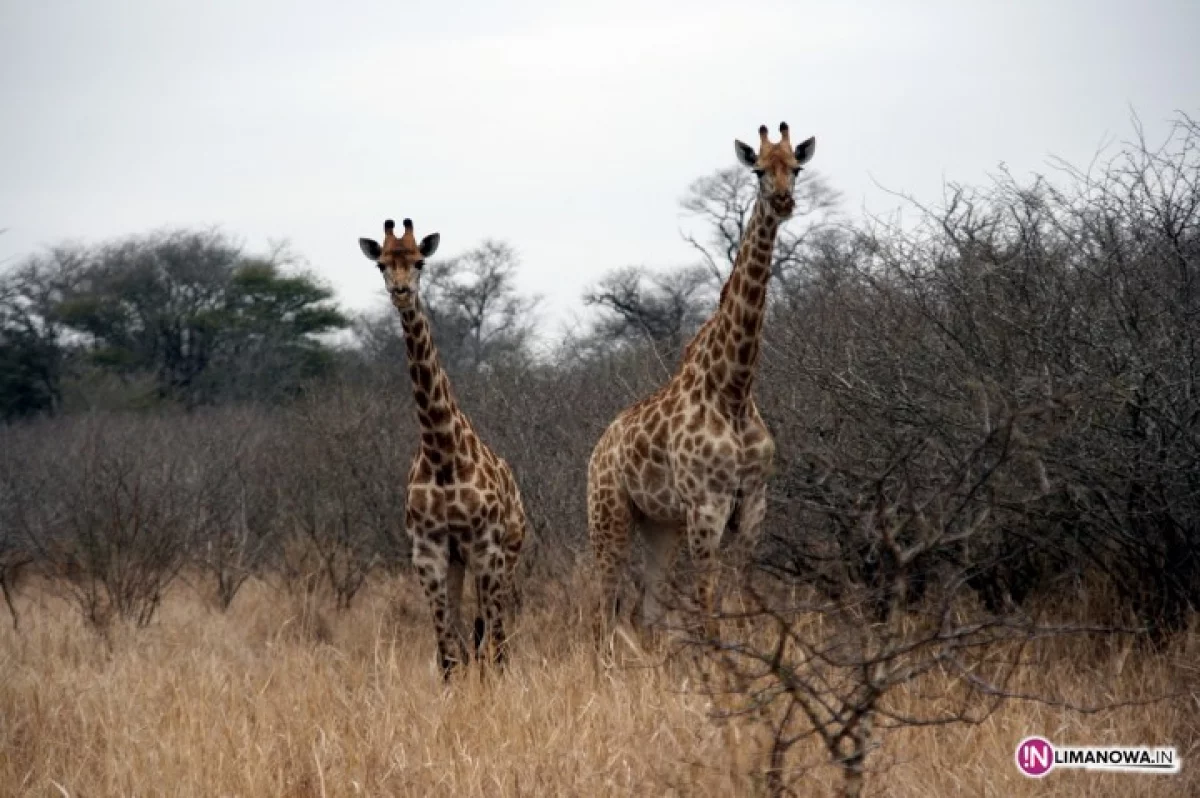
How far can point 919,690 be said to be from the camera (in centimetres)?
524

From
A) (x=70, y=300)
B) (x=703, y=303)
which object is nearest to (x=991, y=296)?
(x=703, y=303)

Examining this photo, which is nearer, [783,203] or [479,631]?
[783,203]

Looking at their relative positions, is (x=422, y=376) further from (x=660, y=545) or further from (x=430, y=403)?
(x=660, y=545)

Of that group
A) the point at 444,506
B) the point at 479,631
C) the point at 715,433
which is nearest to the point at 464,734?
the point at 444,506

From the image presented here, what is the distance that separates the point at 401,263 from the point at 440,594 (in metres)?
1.54

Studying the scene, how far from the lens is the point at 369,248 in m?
6.71

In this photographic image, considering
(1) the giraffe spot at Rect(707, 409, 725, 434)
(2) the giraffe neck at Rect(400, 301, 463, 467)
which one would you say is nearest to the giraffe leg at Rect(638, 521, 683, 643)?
(1) the giraffe spot at Rect(707, 409, 725, 434)

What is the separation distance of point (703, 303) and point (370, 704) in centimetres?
2055

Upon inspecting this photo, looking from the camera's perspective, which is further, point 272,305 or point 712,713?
point 272,305

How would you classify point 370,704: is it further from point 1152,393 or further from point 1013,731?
point 1152,393

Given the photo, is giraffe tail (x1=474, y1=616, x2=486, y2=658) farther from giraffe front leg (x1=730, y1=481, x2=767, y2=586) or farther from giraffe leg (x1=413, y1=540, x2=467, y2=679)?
giraffe front leg (x1=730, y1=481, x2=767, y2=586)

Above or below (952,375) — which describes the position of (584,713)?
below

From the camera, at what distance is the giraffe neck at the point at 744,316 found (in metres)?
6.42

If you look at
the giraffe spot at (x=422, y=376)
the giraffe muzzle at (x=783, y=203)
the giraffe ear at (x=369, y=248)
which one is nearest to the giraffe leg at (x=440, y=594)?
the giraffe spot at (x=422, y=376)
